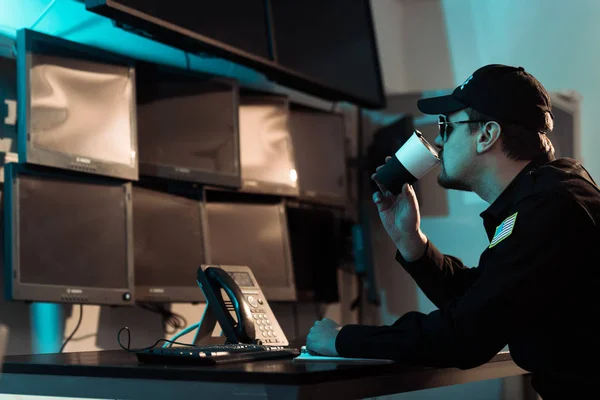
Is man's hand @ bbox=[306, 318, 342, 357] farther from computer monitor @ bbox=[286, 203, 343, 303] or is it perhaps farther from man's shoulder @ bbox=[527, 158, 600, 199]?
computer monitor @ bbox=[286, 203, 343, 303]

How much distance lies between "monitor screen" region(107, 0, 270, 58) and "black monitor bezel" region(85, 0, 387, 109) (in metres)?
0.02

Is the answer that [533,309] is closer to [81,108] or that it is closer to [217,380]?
[217,380]

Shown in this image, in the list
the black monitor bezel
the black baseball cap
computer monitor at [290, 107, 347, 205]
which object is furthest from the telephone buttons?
computer monitor at [290, 107, 347, 205]

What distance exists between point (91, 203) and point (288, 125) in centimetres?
105

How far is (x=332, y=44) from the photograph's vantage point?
3162 mm

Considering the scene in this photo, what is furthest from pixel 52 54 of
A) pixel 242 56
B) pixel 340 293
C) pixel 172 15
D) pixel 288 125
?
pixel 340 293

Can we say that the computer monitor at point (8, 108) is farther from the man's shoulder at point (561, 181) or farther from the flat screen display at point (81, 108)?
the man's shoulder at point (561, 181)

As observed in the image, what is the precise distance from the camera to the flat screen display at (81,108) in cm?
208

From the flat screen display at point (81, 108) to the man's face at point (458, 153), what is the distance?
38.3 inches

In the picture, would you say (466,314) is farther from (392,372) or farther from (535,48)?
(535,48)

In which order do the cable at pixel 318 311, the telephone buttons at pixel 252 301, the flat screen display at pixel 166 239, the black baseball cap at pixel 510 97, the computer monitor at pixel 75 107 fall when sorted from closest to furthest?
1. the black baseball cap at pixel 510 97
2. the telephone buttons at pixel 252 301
3. the computer monitor at pixel 75 107
4. the flat screen display at pixel 166 239
5. the cable at pixel 318 311

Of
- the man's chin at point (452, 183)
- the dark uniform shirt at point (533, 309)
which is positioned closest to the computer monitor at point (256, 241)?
the man's chin at point (452, 183)

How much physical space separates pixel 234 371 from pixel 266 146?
1807 millimetres

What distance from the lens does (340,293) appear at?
3.55 meters
